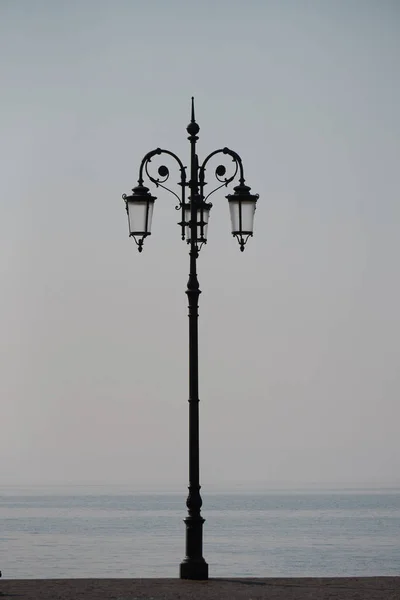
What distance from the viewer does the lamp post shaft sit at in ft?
67.2

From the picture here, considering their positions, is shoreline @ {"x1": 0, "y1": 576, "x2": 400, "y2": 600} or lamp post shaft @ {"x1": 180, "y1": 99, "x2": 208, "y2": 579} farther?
lamp post shaft @ {"x1": 180, "y1": 99, "x2": 208, "y2": 579}

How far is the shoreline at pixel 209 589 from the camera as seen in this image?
1805 centimetres

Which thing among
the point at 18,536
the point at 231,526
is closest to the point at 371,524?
the point at 231,526

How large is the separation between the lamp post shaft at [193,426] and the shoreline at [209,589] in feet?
1.24

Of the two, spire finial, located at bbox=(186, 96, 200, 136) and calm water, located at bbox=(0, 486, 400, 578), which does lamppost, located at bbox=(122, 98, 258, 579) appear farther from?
calm water, located at bbox=(0, 486, 400, 578)

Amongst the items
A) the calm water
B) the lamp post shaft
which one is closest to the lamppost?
the lamp post shaft

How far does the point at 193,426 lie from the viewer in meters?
20.8

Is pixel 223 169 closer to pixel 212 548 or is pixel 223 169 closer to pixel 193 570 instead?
pixel 193 570

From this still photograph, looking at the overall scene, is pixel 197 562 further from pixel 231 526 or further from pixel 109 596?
pixel 231 526

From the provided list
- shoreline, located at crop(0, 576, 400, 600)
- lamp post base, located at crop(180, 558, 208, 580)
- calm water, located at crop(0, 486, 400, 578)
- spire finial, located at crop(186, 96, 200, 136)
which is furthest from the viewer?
calm water, located at crop(0, 486, 400, 578)

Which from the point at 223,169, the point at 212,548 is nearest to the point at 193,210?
the point at 223,169

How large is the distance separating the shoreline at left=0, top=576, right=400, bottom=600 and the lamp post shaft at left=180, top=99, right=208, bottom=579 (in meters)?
0.38

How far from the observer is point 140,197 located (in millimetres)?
21516

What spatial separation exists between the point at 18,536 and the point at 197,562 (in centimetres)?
4870
